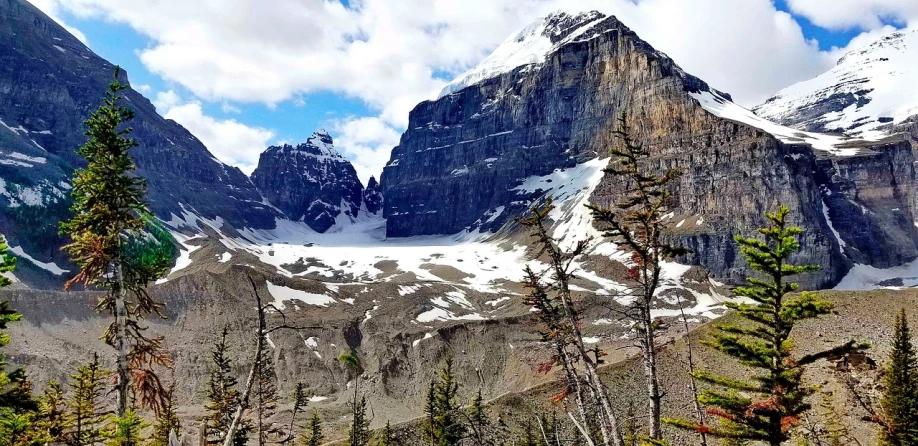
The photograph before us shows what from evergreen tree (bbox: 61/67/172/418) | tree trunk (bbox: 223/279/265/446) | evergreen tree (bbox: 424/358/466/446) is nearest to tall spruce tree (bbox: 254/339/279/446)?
tree trunk (bbox: 223/279/265/446)

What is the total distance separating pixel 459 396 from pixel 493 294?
2367 inches

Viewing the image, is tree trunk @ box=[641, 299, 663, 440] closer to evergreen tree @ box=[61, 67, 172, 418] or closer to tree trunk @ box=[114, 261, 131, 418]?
evergreen tree @ box=[61, 67, 172, 418]

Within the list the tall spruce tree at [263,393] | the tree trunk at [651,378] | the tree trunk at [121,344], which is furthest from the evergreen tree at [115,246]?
the tree trunk at [651,378]

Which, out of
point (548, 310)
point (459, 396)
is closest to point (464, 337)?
point (459, 396)

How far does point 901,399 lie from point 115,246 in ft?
116

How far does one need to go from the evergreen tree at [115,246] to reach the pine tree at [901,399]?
90.7 feet

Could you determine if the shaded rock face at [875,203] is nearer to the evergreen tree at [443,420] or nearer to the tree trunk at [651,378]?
the evergreen tree at [443,420]

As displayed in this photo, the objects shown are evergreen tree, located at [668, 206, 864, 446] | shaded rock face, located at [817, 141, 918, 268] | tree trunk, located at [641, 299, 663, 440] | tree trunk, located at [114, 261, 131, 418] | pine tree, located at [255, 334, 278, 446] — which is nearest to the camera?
tree trunk, located at [641, 299, 663, 440]

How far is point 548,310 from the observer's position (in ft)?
70.0

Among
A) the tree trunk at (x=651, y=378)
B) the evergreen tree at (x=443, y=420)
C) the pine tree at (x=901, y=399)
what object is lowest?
the evergreen tree at (x=443, y=420)

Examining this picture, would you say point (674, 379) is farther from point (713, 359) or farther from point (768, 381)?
point (768, 381)

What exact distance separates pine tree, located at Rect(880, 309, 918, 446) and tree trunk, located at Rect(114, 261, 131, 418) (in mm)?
27652

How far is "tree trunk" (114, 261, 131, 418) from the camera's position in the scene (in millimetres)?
14625

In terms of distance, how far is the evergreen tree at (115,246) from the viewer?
584 inches
